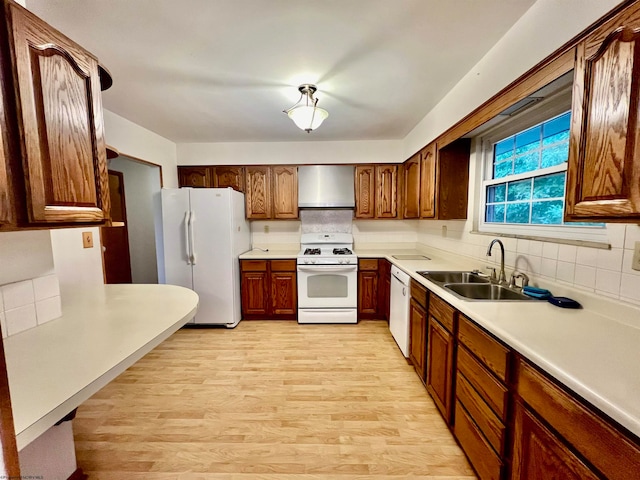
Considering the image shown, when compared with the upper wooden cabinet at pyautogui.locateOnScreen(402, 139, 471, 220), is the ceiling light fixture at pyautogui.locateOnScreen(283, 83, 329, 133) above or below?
above

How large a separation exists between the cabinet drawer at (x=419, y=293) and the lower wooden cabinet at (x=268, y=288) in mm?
1554

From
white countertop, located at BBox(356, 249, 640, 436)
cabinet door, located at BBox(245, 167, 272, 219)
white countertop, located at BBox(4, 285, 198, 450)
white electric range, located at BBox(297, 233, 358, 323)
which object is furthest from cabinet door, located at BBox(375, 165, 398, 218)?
white countertop, located at BBox(4, 285, 198, 450)

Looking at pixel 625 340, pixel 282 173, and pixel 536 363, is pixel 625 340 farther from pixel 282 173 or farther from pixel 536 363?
pixel 282 173

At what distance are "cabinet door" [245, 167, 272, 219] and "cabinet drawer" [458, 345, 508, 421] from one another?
275 cm

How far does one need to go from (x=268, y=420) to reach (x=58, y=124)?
6.16 ft

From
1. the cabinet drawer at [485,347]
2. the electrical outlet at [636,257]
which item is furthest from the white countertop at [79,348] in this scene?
the electrical outlet at [636,257]

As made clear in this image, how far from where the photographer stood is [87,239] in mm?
2078

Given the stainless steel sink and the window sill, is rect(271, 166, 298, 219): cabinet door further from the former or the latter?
the window sill

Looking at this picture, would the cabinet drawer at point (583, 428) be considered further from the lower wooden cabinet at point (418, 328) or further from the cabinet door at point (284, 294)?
the cabinet door at point (284, 294)

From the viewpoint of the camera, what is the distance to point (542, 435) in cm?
89

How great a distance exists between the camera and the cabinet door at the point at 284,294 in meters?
3.28

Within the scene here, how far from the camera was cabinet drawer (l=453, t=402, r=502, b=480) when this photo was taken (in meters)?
1.14

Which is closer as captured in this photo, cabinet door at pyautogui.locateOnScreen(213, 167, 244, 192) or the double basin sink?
the double basin sink

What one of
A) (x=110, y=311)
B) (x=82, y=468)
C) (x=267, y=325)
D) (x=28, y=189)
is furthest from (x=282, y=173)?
(x=82, y=468)
